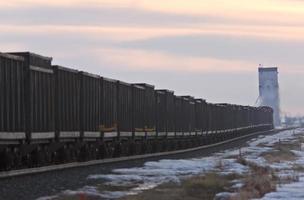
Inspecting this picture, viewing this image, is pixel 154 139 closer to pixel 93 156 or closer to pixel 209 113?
pixel 93 156

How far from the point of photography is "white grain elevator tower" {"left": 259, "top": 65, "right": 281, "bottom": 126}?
511 feet

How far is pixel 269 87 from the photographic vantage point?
156500 mm

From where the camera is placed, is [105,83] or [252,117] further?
[252,117]

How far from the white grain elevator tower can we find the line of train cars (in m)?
103

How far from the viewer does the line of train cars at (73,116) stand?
2364cm

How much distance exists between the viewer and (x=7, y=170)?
23.2 m

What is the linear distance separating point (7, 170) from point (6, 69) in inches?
126

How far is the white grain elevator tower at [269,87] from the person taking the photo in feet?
511

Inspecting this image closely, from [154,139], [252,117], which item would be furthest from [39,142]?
[252,117]

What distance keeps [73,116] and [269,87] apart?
426 ft

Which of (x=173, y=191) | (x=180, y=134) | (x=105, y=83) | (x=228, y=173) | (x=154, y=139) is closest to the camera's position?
(x=173, y=191)

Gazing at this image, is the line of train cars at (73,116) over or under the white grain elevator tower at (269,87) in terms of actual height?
under

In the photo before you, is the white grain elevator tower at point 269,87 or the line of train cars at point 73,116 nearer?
the line of train cars at point 73,116

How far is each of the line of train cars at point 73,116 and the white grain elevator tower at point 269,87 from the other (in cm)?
10302
